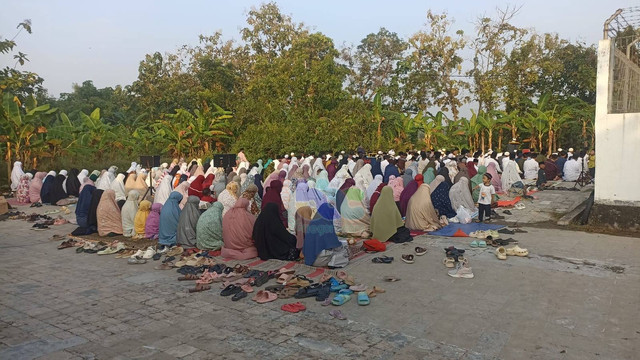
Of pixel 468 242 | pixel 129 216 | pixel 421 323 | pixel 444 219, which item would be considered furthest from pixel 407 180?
pixel 421 323

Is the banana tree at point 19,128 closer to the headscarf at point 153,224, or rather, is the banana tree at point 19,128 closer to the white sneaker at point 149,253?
the headscarf at point 153,224

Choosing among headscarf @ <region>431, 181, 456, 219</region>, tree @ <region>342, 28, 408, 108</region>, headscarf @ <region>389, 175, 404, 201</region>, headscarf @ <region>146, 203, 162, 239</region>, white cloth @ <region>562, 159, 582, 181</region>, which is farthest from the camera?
tree @ <region>342, 28, 408, 108</region>

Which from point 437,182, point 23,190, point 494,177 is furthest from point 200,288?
point 23,190

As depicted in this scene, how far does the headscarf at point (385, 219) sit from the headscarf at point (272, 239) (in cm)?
177

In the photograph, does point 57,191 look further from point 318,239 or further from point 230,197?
point 318,239

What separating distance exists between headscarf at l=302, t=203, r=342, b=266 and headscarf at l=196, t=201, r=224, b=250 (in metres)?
1.84

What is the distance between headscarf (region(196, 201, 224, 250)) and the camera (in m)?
8.05

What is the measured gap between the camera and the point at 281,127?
67.2ft

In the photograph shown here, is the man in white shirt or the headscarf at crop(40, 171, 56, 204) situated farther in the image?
the man in white shirt

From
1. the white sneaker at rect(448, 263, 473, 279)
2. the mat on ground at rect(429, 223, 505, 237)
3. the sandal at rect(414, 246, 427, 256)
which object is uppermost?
the mat on ground at rect(429, 223, 505, 237)

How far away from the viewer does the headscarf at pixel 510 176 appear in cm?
1381

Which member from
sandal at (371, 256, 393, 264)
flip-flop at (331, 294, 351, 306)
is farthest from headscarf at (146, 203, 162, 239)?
flip-flop at (331, 294, 351, 306)

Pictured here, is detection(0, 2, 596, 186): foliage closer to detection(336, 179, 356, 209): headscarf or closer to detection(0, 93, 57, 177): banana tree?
detection(0, 93, 57, 177): banana tree

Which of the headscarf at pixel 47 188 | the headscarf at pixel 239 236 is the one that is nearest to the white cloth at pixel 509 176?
the headscarf at pixel 239 236
